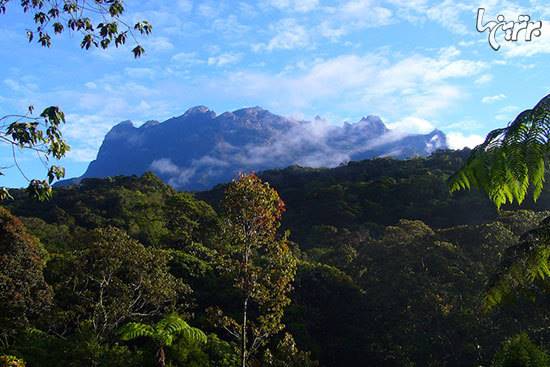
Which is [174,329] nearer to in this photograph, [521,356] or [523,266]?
[521,356]

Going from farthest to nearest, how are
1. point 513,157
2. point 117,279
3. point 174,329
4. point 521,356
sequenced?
point 117,279
point 174,329
point 521,356
point 513,157

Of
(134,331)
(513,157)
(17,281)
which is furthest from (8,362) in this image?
(513,157)

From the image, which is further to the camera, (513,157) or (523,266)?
(523,266)

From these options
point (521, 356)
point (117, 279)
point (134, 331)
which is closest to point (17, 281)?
point (117, 279)

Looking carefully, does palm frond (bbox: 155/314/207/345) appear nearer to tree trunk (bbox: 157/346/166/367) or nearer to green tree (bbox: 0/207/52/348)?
tree trunk (bbox: 157/346/166/367)

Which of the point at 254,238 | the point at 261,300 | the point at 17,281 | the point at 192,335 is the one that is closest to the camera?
the point at 261,300

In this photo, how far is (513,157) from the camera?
479 centimetres

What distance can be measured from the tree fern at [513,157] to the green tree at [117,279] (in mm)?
13333

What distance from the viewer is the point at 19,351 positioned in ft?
50.8

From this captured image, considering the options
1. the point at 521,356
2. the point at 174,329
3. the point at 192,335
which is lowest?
the point at 521,356

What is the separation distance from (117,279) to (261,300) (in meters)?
6.56

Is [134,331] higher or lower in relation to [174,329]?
higher

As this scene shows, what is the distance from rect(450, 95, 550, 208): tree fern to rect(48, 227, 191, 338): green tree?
43.7 feet

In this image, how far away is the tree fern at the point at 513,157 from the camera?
470cm
